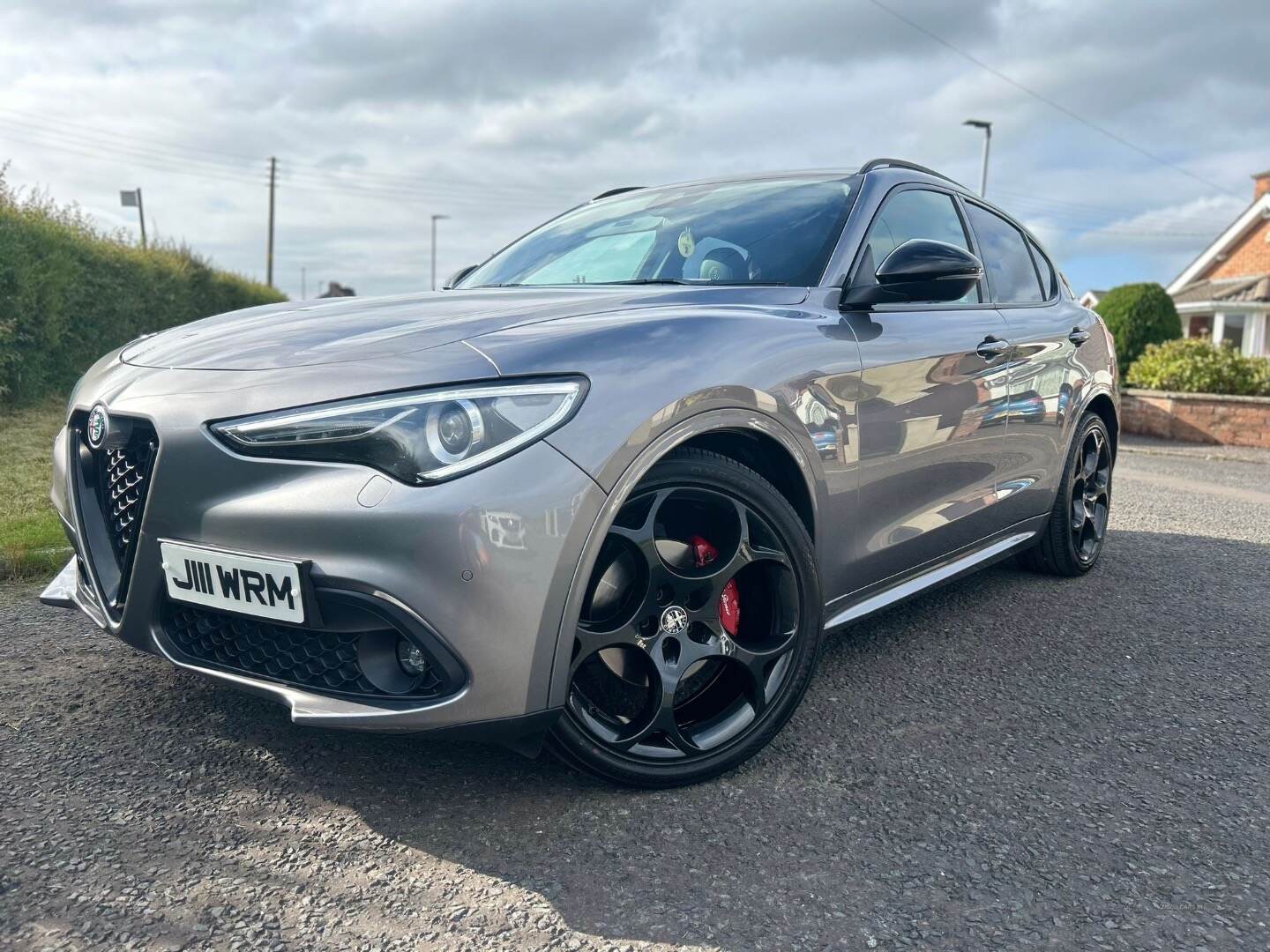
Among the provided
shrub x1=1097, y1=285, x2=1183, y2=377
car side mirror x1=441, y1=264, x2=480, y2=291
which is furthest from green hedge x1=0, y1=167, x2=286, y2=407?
shrub x1=1097, y1=285, x2=1183, y2=377

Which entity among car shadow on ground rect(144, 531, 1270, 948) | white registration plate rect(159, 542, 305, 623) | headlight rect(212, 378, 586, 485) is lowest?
car shadow on ground rect(144, 531, 1270, 948)

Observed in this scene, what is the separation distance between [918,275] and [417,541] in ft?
5.35

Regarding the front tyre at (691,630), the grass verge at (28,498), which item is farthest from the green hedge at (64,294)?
the front tyre at (691,630)

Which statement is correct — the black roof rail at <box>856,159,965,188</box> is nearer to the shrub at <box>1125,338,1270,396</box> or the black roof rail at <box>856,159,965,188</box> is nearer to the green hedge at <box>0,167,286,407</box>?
the green hedge at <box>0,167,286,407</box>

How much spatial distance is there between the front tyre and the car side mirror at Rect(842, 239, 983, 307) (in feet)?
2.38

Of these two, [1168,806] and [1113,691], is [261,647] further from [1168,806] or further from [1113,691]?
[1113,691]

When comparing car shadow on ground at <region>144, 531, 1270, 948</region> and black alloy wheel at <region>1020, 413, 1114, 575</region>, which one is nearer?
car shadow on ground at <region>144, 531, 1270, 948</region>

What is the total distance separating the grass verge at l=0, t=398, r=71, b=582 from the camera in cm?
405

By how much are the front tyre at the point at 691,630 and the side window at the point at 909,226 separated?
3.12 feet

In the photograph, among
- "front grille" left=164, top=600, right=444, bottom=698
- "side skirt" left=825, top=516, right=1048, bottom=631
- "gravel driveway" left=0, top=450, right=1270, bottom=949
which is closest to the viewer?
"gravel driveway" left=0, top=450, right=1270, bottom=949

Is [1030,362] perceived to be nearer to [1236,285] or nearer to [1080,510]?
[1080,510]

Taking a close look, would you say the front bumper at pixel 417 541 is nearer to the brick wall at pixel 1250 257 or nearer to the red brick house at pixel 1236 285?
the red brick house at pixel 1236 285

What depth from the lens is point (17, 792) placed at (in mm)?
2273

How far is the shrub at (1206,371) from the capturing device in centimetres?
1250
